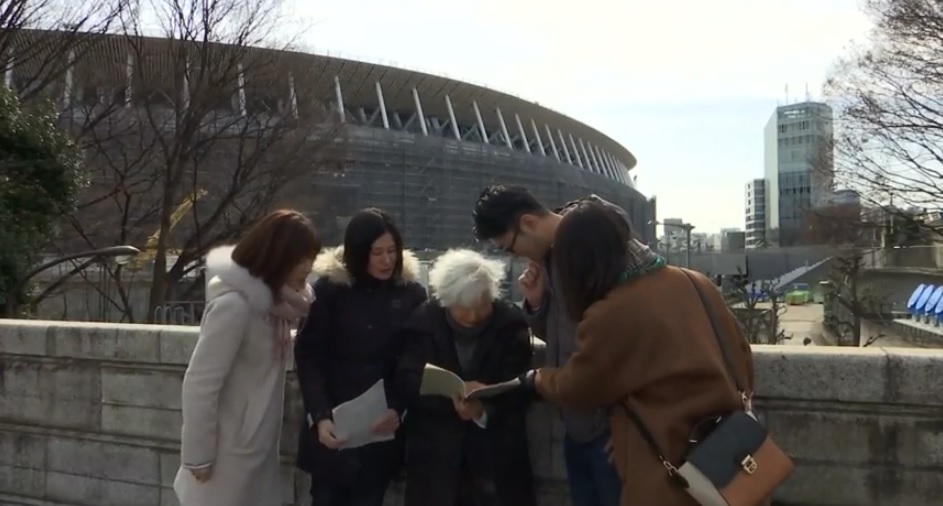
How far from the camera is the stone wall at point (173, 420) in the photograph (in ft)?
11.2

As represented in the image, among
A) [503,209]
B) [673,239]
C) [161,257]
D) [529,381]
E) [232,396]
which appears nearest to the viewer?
[529,381]

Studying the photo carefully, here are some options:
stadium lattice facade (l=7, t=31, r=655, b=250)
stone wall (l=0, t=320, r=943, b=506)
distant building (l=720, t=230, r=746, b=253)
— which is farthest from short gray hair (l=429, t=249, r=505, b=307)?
distant building (l=720, t=230, r=746, b=253)

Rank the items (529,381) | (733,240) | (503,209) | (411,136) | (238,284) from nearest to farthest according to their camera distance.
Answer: (529,381), (503,209), (238,284), (411,136), (733,240)

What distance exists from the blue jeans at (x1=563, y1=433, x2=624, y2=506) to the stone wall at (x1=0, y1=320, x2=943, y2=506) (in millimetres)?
725

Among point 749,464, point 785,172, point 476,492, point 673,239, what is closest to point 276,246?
point 476,492

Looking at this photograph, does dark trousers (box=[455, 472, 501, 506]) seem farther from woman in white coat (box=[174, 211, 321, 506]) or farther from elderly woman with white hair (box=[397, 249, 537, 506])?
woman in white coat (box=[174, 211, 321, 506])

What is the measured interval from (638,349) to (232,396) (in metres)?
1.95

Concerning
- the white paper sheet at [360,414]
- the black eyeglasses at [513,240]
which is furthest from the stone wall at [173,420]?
the black eyeglasses at [513,240]

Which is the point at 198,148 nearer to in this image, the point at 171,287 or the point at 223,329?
the point at 171,287

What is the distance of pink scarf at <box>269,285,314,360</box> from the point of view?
357 cm

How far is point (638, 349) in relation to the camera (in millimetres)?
2396

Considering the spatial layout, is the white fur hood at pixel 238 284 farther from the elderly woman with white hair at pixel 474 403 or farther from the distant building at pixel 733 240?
the distant building at pixel 733 240

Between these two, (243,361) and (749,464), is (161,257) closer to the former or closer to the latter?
(243,361)

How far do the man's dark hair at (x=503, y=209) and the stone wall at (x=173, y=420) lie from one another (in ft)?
4.05
